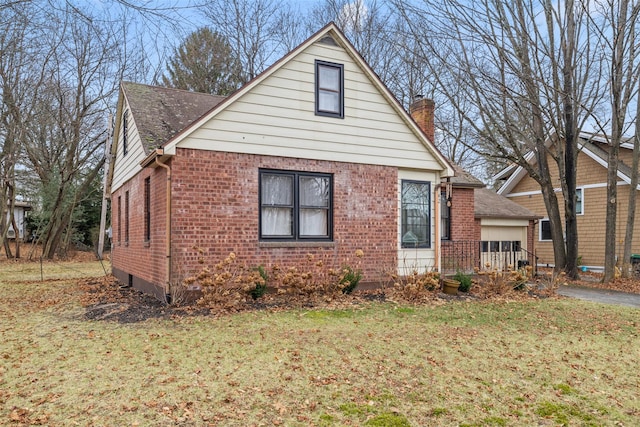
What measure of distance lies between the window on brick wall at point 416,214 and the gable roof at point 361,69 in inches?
30.4

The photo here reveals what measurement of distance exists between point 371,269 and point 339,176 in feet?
7.79

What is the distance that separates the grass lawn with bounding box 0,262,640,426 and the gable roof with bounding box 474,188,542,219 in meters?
9.63

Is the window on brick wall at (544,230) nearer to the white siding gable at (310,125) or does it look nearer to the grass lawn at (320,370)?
the white siding gable at (310,125)

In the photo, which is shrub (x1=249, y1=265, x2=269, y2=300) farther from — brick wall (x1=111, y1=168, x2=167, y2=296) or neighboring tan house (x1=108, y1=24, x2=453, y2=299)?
brick wall (x1=111, y1=168, x2=167, y2=296)

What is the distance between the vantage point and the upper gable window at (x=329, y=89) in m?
10.5

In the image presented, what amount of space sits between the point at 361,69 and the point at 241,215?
182 inches

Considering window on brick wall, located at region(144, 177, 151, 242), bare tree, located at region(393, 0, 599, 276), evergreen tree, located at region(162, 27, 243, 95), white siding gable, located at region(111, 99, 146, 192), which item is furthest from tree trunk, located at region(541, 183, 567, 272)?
evergreen tree, located at region(162, 27, 243, 95)

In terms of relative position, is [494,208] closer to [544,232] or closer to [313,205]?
[544,232]

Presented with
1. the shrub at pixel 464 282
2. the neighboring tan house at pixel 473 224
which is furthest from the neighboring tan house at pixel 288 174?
the neighboring tan house at pixel 473 224

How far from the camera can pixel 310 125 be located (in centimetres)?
1028

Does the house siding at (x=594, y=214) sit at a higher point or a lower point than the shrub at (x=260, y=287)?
higher

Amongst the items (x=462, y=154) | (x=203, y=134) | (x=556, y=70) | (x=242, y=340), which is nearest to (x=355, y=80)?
(x=203, y=134)

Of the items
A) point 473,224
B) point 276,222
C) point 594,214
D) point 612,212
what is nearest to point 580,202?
point 594,214

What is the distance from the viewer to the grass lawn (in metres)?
4.15
